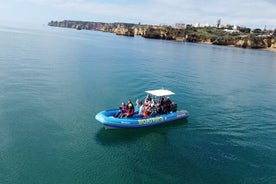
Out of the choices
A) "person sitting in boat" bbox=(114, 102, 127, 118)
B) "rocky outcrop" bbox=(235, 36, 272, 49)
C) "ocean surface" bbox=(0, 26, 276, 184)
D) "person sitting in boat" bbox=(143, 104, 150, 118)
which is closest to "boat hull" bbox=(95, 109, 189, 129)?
"person sitting in boat" bbox=(114, 102, 127, 118)

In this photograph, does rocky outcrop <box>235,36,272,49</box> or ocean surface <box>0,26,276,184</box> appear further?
rocky outcrop <box>235,36,272,49</box>

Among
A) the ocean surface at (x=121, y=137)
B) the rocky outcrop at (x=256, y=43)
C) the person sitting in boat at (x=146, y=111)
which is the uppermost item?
the rocky outcrop at (x=256, y=43)

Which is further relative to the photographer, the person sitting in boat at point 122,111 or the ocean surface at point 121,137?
the person sitting in boat at point 122,111

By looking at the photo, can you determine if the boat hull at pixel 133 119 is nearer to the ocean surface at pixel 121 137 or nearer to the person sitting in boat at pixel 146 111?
the person sitting in boat at pixel 146 111

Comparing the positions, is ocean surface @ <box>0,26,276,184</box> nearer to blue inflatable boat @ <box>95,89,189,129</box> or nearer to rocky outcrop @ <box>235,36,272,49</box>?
blue inflatable boat @ <box>95,89,189,129</box>

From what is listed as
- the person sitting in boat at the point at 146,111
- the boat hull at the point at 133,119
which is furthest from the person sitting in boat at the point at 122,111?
the person sitting in boat at the point at 146,111

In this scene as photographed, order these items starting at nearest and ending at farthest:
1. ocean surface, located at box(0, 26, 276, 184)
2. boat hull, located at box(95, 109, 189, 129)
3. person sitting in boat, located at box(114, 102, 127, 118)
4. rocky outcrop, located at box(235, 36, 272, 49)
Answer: ocean surface, located at box(0, 26, 276, 184) → boat hull, located at box(95, 109, 189, 129) → person sitting in boat, located at box(114, 102, 127, 118) → rocky outcrop, located at box(235, 36, 272, 49)

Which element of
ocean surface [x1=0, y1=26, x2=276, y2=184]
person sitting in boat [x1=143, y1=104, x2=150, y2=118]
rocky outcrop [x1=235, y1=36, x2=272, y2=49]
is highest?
rocky outcrop [x1=235, y1=36, x2=272, y2=49]

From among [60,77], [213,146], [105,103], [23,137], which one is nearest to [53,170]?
[23,137]

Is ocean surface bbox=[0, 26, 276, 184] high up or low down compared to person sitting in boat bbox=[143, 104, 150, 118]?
down
